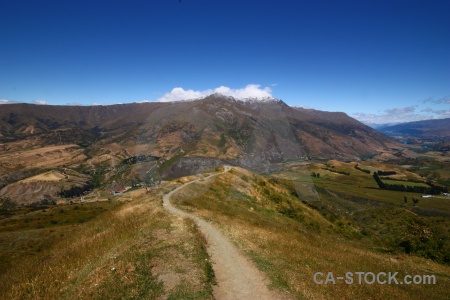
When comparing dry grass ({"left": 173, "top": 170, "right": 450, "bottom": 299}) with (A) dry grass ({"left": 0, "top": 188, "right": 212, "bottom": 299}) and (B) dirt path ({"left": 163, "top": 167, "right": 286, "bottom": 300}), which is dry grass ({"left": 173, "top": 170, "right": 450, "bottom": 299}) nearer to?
(B) dirt path ({"left": 163, "top": 167, "right": 286, "bottom": 300})

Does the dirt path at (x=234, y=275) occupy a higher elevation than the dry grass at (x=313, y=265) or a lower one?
higher

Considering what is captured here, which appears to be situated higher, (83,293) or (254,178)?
(83,293)

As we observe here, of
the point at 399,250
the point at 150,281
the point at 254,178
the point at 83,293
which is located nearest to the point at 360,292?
the point at 150,281

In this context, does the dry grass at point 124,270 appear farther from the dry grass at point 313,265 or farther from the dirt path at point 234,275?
the dry grass at point 313,265

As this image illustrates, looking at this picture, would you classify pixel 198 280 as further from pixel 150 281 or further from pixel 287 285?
pixel 287 285

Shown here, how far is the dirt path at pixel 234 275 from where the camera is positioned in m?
14.2

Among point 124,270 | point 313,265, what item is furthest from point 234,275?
point 313,265

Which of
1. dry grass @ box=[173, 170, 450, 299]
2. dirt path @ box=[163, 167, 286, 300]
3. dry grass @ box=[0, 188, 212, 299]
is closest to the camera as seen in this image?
dry grass @ box=[0, 188, 212, 299]

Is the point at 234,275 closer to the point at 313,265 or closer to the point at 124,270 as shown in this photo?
the point at 124,270

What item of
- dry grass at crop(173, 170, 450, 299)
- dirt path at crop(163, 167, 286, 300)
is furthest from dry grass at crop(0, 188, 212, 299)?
dry grass at crop(173, 170, 450, 299)

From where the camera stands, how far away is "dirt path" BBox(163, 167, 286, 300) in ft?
46.6

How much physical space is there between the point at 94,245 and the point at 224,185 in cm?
3566

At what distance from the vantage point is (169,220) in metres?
27.3

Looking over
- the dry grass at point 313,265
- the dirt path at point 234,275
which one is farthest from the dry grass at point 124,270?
the dry grass at point 313,265
